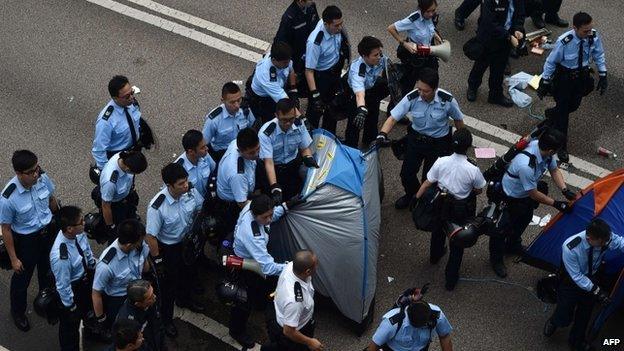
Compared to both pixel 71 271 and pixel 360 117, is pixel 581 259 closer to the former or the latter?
pixel 360 117

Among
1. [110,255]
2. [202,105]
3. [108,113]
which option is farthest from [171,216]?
[202,105]

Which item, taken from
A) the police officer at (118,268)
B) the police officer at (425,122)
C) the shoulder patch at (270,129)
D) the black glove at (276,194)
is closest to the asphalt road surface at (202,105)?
the police officer at (425,122)

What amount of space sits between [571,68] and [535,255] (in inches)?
92.7

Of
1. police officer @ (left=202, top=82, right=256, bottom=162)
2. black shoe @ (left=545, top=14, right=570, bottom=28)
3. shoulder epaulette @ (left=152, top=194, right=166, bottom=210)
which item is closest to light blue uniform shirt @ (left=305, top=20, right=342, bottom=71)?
police officer @ (left=202, top=82, right=256, bottom=162)

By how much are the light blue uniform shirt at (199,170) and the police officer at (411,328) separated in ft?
7.77

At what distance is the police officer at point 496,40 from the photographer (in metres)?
11.1

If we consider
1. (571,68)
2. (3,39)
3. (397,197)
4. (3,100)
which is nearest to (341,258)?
(397,197)

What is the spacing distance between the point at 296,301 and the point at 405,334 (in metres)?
0.90

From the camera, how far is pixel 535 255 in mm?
9383

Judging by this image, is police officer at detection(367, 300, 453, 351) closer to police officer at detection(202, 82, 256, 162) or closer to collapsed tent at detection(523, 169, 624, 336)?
collapsed tent at detection(523, 169, 624, 336)

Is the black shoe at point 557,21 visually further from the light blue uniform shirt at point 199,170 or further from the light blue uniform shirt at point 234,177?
the light blue uniform shirt at point 199,170

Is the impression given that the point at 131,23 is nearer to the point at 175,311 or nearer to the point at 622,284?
the point at 175,311

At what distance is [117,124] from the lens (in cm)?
944

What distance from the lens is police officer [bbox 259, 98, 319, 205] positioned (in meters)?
→ 9.19
